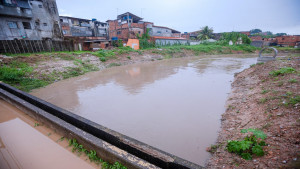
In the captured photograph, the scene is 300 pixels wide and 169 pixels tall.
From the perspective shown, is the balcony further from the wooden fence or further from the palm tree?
the palm tree

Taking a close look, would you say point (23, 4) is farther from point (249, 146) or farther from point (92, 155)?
point (249, 146)

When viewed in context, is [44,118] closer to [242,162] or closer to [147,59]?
[242,162]

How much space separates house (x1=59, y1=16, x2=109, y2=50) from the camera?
21502 mm

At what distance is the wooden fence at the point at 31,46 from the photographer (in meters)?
12.1

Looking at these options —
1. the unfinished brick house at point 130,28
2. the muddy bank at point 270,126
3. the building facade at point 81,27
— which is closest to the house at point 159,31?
the unfinished brick house at point 130,28

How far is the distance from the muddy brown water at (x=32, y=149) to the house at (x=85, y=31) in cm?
1948

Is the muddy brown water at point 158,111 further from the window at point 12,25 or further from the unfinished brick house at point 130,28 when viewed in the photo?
the unfinished brick house at point 130,28

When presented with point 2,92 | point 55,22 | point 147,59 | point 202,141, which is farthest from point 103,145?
point 55,22

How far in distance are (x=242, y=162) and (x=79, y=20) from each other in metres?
35.6

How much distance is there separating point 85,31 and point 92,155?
3359 cm

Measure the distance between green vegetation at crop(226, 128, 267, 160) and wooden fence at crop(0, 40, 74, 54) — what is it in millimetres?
17767

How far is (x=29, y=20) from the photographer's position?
20234 millimetres

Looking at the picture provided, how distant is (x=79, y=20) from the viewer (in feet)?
96.6

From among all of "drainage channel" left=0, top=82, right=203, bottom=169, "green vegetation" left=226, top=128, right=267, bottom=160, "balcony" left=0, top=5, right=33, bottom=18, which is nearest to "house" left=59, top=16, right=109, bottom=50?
"balcony" left=0, top=5, right=33, bottom=18
